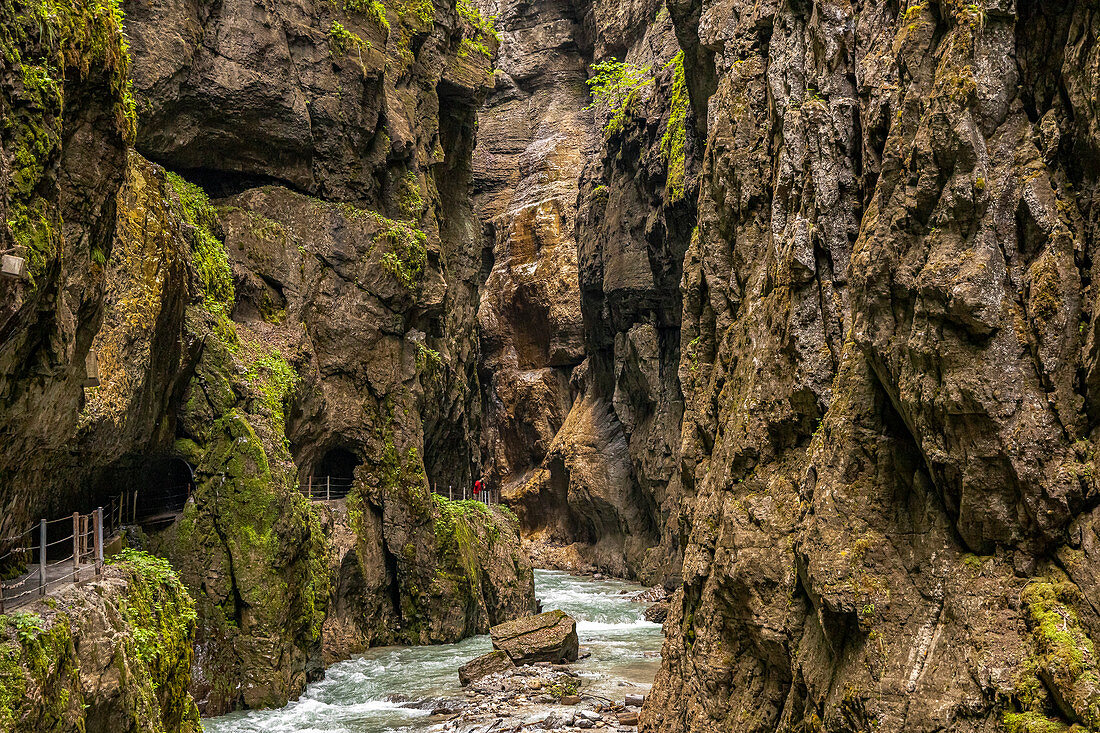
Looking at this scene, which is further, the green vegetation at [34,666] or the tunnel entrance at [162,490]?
the tunnel entrance at [162,490]

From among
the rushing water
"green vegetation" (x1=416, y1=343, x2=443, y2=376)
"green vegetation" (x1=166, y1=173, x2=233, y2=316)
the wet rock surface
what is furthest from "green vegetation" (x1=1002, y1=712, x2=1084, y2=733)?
"green vegetation" (x1=416, y1=343, x2=443, y2=376)

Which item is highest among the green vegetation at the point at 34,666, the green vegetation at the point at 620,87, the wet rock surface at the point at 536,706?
the green vegetation at the point at 620,87

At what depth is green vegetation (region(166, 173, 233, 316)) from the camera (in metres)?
21.3

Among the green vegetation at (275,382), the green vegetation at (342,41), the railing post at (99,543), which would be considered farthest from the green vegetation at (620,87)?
the railing post at (99,543)

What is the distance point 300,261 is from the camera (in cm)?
2605

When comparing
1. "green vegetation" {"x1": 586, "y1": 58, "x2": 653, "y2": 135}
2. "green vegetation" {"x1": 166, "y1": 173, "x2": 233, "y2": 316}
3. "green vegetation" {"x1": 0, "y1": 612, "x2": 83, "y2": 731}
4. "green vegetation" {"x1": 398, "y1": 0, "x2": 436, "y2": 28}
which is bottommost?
"green vegetation" {"x1": 0, "y1": 612, "x2": 83, "y2": 731}

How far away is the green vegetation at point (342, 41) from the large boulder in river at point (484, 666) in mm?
19217

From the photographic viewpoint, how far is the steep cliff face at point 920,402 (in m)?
8.02

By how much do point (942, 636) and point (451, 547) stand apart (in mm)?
20508

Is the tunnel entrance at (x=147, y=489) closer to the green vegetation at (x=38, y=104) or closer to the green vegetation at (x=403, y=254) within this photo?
the green vegetation at (x=38, y=104)

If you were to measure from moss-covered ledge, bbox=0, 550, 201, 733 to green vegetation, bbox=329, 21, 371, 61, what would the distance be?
19742 millimetres

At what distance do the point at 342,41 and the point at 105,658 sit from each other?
2335 cm

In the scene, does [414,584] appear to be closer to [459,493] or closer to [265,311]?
[265,311]

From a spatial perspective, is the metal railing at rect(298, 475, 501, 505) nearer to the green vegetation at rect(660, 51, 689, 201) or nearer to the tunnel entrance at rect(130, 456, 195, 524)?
the tunnel entrance at rect(130, 456, 195, 524)
